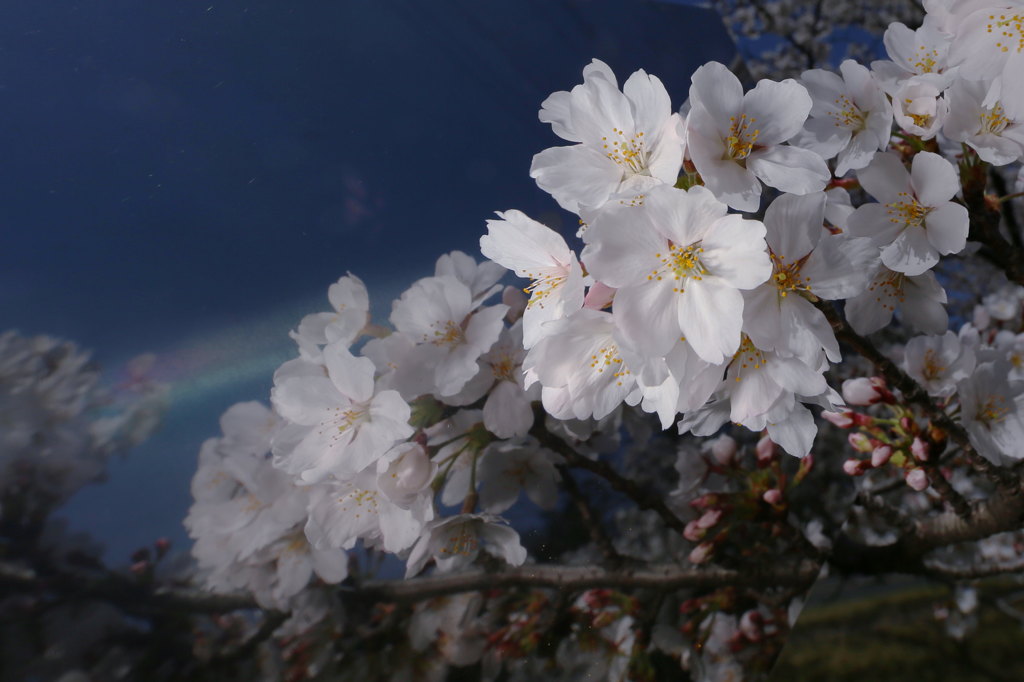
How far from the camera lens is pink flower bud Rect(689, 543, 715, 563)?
0.77 meters

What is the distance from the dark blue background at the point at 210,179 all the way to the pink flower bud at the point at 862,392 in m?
0.45

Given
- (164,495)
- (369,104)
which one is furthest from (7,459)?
(369,104)

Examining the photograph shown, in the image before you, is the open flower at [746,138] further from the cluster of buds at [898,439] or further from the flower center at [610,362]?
the cluster of buds at [898,439]

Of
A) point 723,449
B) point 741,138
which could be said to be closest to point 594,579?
point 723,449

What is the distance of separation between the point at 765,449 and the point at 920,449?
0.16 meters

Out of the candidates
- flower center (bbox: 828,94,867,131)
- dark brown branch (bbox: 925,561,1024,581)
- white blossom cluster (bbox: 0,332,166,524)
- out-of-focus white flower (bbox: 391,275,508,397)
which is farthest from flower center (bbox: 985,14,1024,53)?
dark brown branch (bbox: 925,561,1024,581)

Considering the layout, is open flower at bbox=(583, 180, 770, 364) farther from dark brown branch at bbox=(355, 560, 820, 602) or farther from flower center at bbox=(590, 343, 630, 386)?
dark brown branch at bbox=(355, 560, 820, 602)

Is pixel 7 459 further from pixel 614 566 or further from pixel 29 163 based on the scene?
pixel 614 566

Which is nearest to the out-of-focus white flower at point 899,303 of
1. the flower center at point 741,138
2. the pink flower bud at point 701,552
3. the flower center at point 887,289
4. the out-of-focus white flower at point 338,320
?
the flower center at point 887,289

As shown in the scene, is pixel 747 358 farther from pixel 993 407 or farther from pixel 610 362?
pixel 993 407

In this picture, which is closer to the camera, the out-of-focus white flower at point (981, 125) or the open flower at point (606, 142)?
the open flower at point (606, 142)

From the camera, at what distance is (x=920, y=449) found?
2.28ft

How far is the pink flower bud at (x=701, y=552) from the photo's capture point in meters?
0.77

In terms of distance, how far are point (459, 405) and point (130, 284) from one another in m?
0.26
